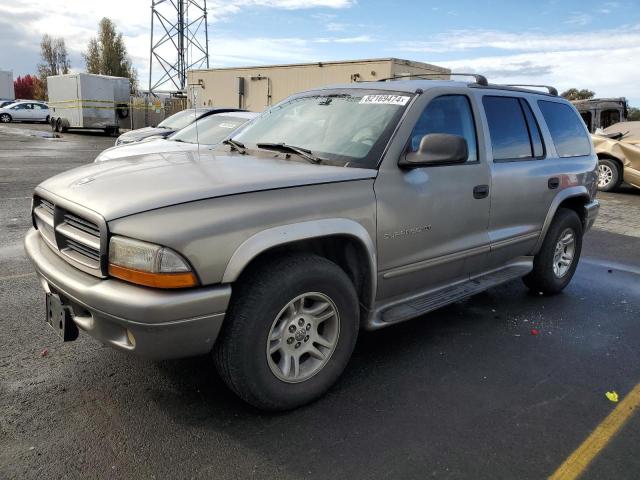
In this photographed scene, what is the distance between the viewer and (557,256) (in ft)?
16.4

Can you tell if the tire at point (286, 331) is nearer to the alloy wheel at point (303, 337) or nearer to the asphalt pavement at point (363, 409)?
the alloy wheel at point (303, 337)

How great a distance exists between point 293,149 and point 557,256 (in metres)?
2.95

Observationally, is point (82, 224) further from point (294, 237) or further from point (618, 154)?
point (618, 154)

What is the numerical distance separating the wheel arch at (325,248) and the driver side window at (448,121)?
0.77 metres

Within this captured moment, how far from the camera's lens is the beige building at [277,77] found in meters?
16.2

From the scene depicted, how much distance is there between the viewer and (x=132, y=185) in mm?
2701

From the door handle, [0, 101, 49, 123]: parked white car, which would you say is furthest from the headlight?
[0, 101, 49, 123]: parked white car

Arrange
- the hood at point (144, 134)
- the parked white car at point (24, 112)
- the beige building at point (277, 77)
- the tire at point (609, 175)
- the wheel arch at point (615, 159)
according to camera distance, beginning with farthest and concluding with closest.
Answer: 1. the parked white car at point (24, 112)
2. the beige building at point (277, 77)
3. the tire at point (609, 175)
4. the wheel arch at point (615, 159)
5. the hood at point (144, 134)

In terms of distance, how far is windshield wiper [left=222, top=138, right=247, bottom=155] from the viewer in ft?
12.3

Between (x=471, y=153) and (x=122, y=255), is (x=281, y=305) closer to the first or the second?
(x=122, y=255)

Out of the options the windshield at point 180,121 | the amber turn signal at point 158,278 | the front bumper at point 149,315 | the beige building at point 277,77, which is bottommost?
the front bumper at point 149,315

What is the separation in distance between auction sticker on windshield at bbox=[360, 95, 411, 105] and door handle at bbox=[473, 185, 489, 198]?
0.81 metres

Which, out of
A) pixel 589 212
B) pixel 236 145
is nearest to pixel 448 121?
pixel 236 145

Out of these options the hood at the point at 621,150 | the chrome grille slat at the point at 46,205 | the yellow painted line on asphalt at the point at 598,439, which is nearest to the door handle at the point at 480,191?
the yellow painted line on asphalt at the point at 598,439
